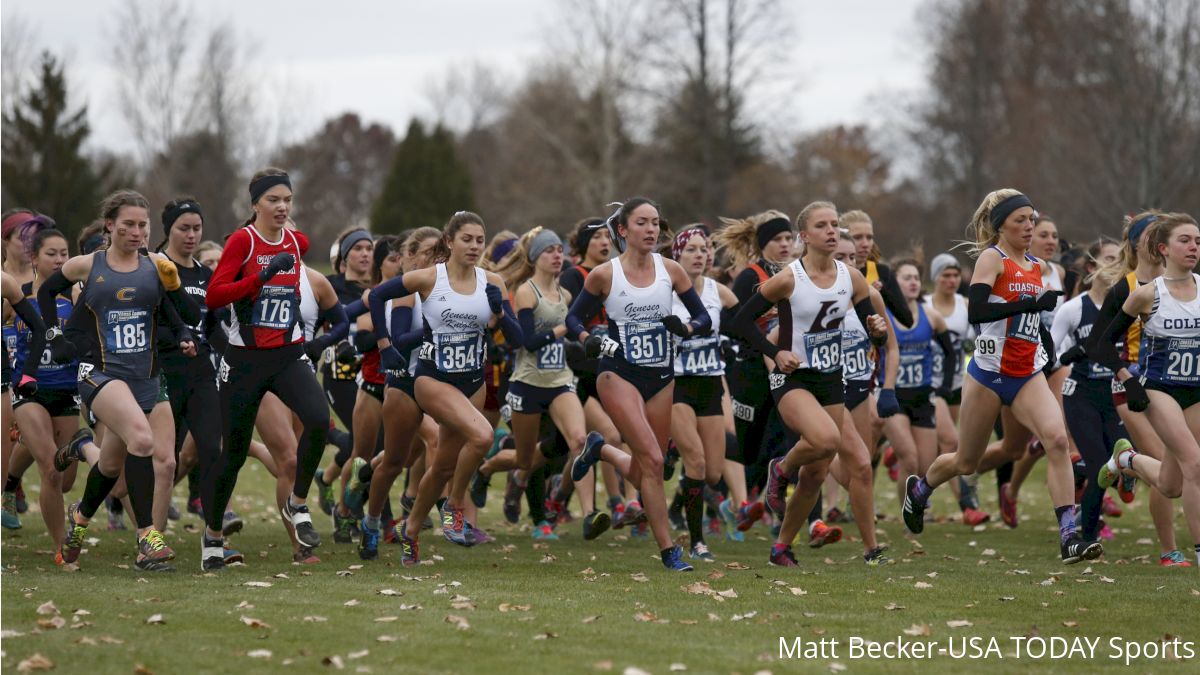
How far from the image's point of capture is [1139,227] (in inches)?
425

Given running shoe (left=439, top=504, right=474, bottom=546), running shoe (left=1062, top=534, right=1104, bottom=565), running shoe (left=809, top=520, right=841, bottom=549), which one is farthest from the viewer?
running shoe (left=439, top=504, right=474, bottom=546)

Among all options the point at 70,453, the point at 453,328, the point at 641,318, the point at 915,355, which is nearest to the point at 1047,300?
the point at 641,318

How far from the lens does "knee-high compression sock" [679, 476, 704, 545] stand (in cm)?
1096

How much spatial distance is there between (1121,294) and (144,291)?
6249mm

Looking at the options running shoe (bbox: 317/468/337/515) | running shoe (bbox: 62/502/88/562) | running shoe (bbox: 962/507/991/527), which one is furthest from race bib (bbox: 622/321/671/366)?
running shoe (bbox: 962/507/991/527)

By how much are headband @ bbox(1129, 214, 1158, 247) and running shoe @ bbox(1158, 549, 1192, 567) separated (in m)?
2.23

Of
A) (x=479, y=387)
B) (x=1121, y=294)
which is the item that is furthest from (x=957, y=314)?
(x=479, y=387)

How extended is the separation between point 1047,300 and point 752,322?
1.89 m

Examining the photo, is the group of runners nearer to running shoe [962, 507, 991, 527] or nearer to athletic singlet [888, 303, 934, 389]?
athletic singlet [888, 303, 934, 389]

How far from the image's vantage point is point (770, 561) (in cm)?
1091

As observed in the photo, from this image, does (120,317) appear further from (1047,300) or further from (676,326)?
(1047,300)

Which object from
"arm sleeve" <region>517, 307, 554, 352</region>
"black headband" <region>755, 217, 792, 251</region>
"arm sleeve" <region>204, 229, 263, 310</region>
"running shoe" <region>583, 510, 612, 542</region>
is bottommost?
"running shoe" <region>583, 510, 612, 542</region>

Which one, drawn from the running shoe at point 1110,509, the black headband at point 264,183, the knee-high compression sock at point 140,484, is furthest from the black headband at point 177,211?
the running shoe at point 1110,509

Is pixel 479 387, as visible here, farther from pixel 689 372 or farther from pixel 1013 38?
pixel 1013 38
